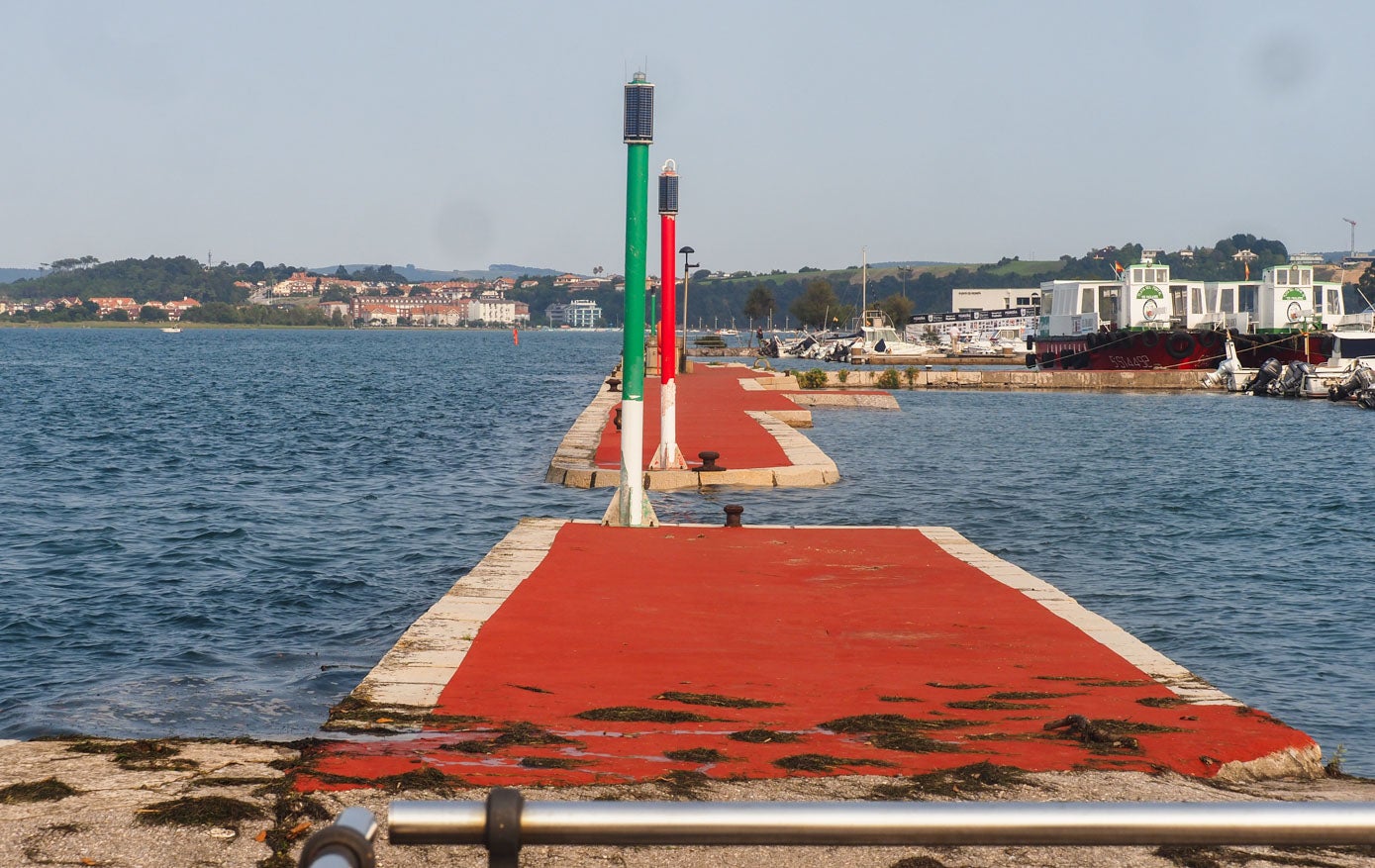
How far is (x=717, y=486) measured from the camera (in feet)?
61.8

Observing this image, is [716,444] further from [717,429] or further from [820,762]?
[820,762]

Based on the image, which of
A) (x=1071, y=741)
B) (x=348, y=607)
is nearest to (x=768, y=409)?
(x=348, y=607)

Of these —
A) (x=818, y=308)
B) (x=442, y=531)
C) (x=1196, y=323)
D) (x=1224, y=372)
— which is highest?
(x=818, y=308)

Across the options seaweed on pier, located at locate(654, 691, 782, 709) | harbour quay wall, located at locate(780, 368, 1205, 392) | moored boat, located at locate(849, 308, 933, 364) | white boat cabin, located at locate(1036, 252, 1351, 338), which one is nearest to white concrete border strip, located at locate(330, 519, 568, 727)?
seaweed on pier, located at locate(654, 691, 782, 709)

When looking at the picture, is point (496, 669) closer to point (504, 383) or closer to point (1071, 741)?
point (1071, 741)

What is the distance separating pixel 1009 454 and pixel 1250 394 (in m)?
29.2

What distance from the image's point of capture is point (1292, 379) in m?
51.2

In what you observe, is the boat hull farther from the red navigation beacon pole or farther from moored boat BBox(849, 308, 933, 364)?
the red navigation beacon pole

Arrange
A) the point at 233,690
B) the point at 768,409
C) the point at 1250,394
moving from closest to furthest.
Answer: the point at 233,690
the point at 768,409
the point at 1250,394

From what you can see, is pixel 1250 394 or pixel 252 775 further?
pixel 1250 394

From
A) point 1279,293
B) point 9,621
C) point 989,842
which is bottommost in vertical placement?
point 9,621

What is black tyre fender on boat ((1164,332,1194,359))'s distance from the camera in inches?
2307

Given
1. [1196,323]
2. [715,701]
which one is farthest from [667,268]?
[1196,323]

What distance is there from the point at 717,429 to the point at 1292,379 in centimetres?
3411
